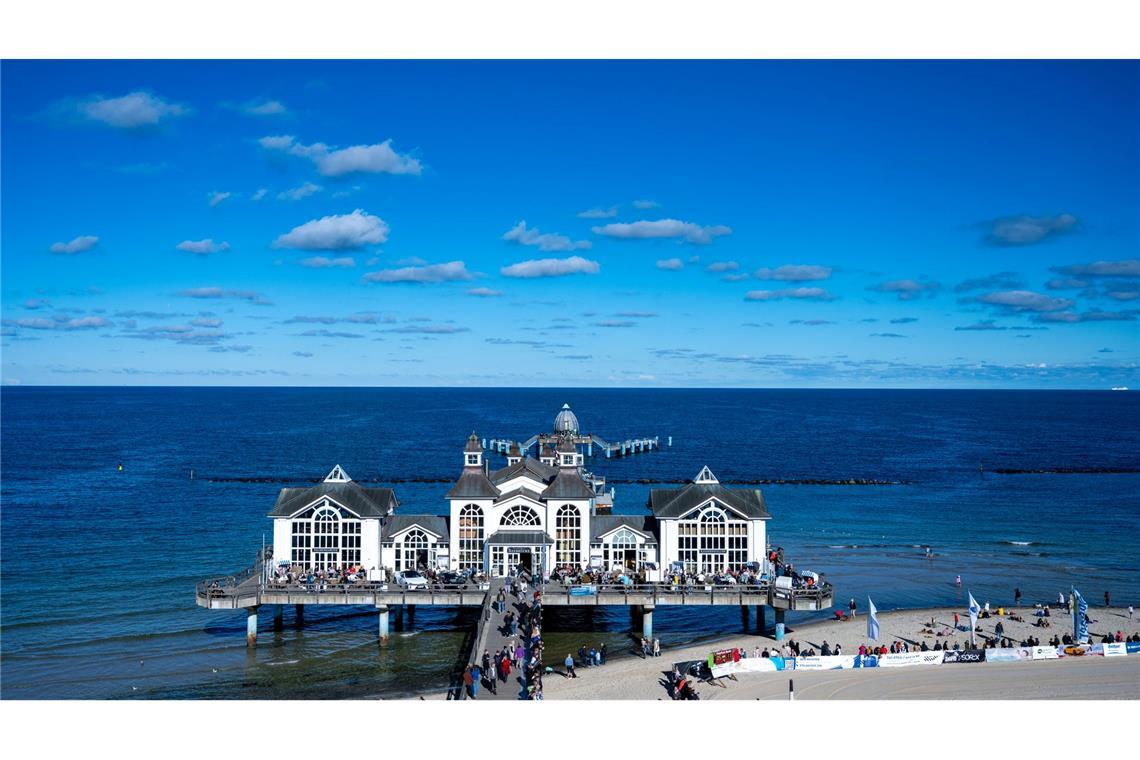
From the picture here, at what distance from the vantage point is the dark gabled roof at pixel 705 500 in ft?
150

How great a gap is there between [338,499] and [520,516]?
899 centimetres

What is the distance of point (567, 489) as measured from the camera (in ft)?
154

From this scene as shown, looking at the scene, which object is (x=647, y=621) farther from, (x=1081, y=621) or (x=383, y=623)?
(x=1081, y=621)

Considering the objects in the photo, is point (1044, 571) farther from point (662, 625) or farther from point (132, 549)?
point (132, 549)

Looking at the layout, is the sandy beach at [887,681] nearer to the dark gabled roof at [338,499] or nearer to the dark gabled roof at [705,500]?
the dark gabled roof at [705,500]

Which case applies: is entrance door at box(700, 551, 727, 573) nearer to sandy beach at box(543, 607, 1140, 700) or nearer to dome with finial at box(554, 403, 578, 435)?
sandy beach at box(543, 607, 1140, 700)

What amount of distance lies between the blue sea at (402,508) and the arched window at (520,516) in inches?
220

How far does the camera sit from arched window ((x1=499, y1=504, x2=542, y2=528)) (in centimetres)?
4681

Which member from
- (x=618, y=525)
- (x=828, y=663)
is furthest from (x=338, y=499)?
(x=828, y=663)

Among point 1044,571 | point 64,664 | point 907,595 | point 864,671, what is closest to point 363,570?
point 64,664

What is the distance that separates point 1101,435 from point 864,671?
151 m

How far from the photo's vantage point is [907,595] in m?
52.5

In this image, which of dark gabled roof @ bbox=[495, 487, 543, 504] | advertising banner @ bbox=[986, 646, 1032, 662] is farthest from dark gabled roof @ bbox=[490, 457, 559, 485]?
advertising banner @ bbox=[986, 646, 1032, 662]

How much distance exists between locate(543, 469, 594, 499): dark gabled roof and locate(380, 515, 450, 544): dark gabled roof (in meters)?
5.42
